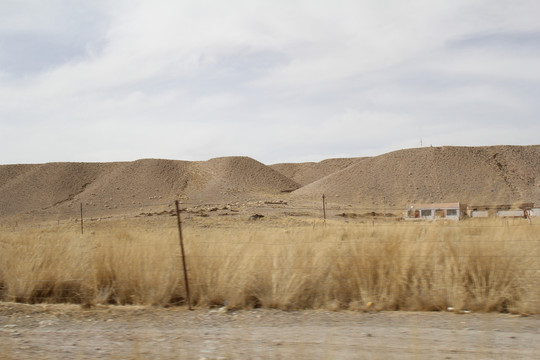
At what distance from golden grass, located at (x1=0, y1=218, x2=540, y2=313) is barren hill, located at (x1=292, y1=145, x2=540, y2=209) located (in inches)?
2595

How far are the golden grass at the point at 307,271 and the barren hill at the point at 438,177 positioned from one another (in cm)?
6592

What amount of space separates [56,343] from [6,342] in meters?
0.72

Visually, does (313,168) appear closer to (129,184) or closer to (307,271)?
(129,184)

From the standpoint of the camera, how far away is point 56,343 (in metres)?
7.01

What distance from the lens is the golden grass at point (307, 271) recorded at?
28.2ft

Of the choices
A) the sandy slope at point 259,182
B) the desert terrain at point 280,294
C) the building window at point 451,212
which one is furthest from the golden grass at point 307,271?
the sandy slope at point 259,182

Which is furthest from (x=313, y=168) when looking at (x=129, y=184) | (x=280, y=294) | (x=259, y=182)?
(x=280, y=294)

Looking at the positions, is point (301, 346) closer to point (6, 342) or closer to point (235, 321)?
point (235, 321)

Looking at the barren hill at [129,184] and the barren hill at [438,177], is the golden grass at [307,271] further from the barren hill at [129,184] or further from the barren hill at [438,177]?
the barren hill at [129,184]

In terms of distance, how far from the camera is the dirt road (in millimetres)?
6141

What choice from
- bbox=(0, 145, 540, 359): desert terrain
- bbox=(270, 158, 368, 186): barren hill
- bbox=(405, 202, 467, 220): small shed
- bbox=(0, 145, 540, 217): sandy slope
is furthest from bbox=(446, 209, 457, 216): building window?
bbox=(270, 158, 368, 186): barren hill

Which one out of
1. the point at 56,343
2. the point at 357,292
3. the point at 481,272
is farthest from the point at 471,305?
the point at 56,343

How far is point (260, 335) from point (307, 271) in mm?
2594

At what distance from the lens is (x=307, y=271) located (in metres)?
9.43
